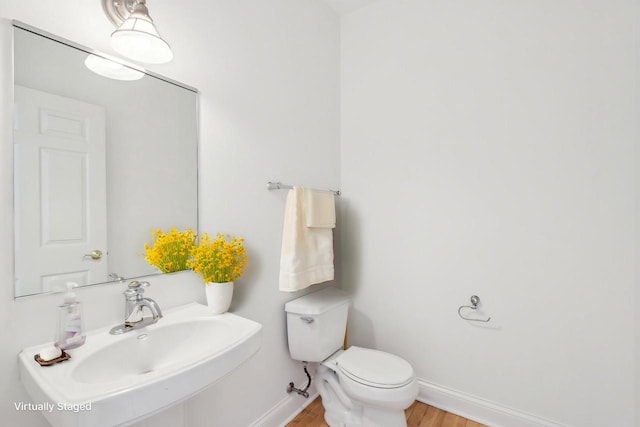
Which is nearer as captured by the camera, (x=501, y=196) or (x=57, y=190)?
(x=57, y=190)

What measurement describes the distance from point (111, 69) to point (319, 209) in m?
1.13

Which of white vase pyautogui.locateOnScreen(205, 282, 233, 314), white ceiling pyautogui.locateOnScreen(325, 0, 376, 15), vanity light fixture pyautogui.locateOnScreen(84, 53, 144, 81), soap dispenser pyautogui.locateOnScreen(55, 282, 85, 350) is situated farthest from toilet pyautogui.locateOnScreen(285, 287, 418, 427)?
white ceiling pyautogui.locateOnScreen(325, 0, 376, 15)

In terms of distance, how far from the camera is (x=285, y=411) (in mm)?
1705

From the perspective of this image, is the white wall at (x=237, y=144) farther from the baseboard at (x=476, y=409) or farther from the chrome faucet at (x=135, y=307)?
the baseboard at (x=476, y=409)

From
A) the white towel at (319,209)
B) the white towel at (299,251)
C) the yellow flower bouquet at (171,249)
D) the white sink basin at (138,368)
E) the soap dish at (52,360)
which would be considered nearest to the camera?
the white sink basin at (138,368)

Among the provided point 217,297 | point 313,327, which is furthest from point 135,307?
point 313,327

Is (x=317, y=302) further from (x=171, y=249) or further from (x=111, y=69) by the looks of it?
(x=111, y=69)

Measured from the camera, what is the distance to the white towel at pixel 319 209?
66.4 inches

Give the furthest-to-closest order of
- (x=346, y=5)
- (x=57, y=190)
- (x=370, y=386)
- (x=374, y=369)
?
(x=346, y=5)
(x=374, y=369)
(x=370, y=386)
(x=57, y=190)

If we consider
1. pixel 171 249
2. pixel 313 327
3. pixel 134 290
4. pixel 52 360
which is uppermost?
pixel 171 249

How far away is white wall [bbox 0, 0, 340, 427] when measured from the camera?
83 centimetres

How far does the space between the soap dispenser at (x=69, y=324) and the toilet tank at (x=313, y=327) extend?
99 cm

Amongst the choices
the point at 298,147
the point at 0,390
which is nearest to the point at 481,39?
→ the point at 298,147

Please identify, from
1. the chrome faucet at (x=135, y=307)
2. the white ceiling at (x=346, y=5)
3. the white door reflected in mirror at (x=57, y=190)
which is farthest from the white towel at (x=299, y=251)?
the white ceiling at (x=346, y=5)
